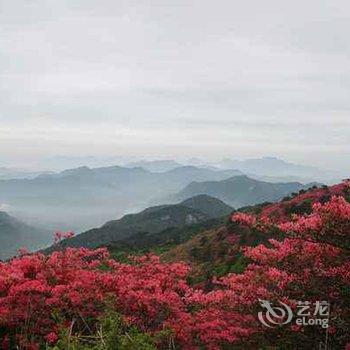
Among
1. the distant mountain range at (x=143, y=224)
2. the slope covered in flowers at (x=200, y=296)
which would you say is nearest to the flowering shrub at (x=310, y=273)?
the slope covered in flowers at (x=200, y=296)

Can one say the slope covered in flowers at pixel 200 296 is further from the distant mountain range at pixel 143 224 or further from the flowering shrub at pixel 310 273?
the distant mountain range at pixel 143 224

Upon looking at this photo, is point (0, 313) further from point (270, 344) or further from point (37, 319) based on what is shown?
point (270, 344)

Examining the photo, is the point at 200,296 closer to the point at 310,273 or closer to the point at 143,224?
the point at 310,273

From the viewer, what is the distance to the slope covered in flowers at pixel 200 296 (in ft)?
38.3

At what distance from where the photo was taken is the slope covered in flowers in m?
11.7

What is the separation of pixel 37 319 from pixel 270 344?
5886 mm

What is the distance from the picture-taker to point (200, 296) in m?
14.9

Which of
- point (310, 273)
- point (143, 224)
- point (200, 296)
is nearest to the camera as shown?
point (310, 273)

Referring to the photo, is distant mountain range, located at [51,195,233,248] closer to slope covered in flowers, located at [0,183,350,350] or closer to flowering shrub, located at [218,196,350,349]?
slope covered in flowers, located at [0,183,350,350]

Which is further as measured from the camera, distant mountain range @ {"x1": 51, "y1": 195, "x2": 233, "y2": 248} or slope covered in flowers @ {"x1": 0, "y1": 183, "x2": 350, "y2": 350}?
distant mountain range @ {"x1": 51, "y1": 195, "x2": 233, "y2": 248}

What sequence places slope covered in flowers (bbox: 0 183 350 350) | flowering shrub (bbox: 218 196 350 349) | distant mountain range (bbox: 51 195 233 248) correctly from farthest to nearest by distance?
distant mountain range (bbox: 51 195 233 248) → slope covered in flowers (bbox: 0 183 350 350) → flowering shrub (bbox: 218 196 350 349)

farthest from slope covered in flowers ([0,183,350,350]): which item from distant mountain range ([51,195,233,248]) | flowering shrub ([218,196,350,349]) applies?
distant mountain range ([51,195,233,248])

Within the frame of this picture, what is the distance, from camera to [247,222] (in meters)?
13.7

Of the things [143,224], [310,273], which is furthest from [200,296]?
[143,224]
